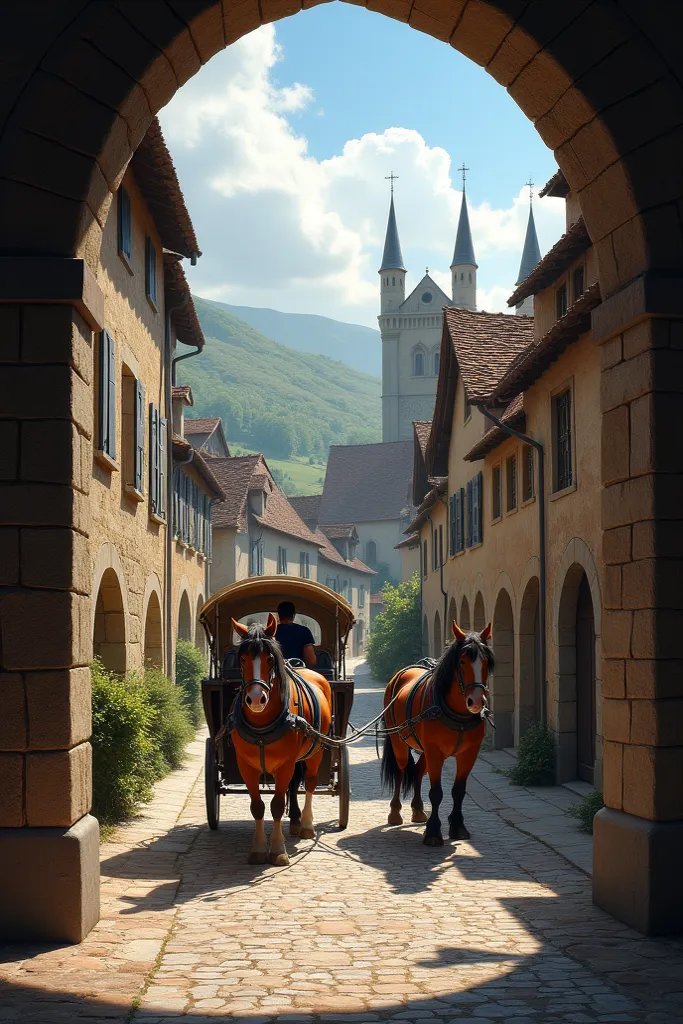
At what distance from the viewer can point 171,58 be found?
7164mm

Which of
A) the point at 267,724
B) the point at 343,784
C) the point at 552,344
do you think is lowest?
the point at 343,784

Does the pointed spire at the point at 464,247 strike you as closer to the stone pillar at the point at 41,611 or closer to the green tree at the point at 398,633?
the green tree at the point at 398,633

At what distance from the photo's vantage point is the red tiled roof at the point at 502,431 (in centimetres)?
1826

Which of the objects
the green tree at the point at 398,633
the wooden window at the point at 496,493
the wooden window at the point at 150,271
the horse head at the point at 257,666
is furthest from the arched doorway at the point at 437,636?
the horse head at the point at 257,666

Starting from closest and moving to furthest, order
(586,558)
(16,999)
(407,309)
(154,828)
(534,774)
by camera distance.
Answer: (16,999) < (154,828) < (586,558) < (534,774) < (407,309)

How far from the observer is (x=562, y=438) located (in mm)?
15875

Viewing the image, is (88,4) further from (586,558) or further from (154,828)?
(586,558)

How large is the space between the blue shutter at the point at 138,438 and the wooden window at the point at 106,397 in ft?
5.39

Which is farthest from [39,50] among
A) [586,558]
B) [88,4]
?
[586,558]

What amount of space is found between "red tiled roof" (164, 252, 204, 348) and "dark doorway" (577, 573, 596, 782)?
7.67 metres

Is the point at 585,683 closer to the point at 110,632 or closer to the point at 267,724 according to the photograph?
the point at 110,632

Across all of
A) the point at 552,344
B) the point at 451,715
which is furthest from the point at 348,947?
the point at 552,344

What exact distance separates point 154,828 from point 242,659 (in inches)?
136

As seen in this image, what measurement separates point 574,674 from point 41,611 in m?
10.1
